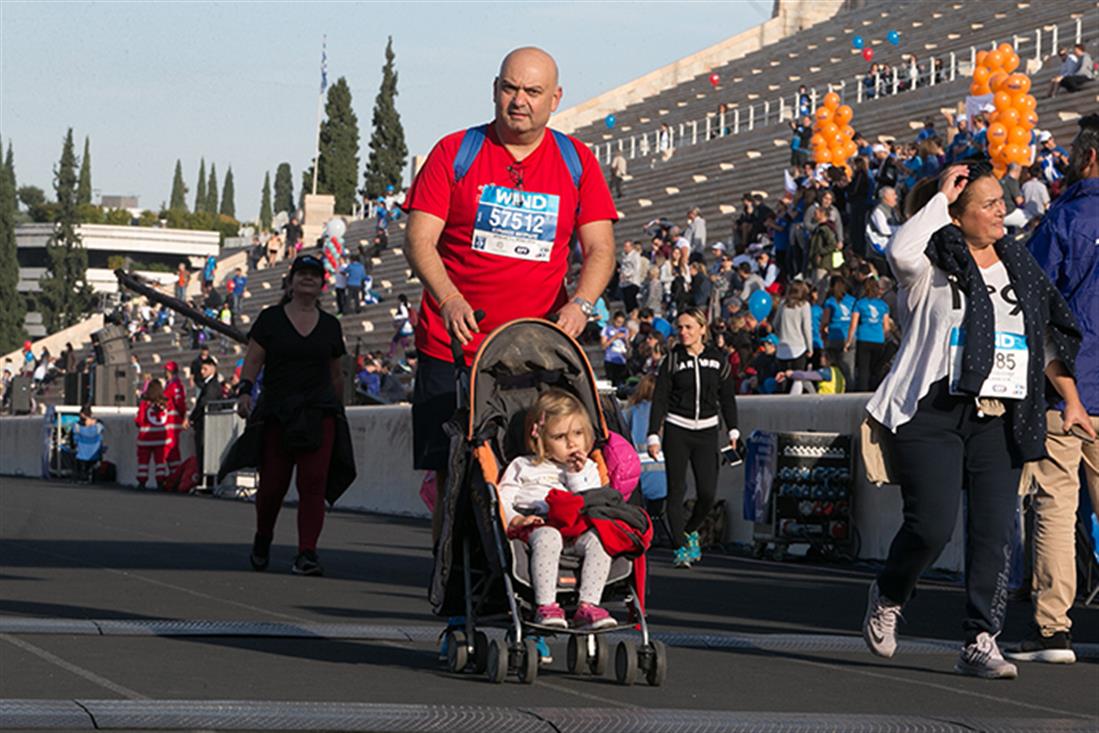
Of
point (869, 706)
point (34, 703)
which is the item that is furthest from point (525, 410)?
point (34, 703)

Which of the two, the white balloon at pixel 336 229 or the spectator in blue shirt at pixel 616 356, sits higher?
the white balloon at pixel 336 229

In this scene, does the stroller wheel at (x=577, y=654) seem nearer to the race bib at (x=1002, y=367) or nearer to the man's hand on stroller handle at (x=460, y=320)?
the man's hand on stroller handle at (x=460, y=320)

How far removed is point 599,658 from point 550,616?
38 cm

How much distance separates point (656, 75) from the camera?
65.8 metres

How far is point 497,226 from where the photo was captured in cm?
755

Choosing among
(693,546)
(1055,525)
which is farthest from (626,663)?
(693,546)

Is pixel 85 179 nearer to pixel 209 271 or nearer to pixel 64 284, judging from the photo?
pixel 64 284

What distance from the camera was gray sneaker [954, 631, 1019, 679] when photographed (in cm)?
746

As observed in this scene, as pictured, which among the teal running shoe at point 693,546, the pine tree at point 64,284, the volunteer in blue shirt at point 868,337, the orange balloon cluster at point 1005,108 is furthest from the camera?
the pine tree at point 64,284

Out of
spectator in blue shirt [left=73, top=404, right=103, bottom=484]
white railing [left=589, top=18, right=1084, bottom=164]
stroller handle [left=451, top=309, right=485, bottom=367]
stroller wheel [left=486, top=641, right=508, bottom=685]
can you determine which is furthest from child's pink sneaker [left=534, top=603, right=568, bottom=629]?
white railing [left=589, top=18, right=1084, bottom=164]

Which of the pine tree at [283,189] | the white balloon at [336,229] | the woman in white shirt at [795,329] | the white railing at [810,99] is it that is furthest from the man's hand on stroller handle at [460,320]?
the pine tree at [283,189]

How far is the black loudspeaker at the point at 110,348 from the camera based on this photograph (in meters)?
41.2

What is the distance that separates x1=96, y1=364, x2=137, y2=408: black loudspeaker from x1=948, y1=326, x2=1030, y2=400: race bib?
33530mm

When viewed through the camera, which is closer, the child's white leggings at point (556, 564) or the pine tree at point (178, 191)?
the child's white leggings at point (556, 564)
